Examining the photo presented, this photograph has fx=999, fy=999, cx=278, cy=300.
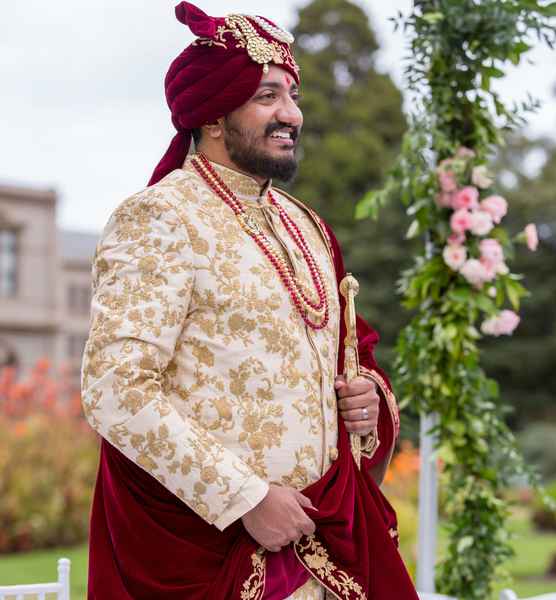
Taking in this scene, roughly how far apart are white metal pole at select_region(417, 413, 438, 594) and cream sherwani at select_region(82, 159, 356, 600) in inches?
67.4

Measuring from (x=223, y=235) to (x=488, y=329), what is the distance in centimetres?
207

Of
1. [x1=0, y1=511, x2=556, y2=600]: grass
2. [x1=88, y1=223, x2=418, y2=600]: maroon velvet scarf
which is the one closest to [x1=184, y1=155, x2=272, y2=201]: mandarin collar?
[x1=88, y1=223, x2=418, y2=600]: maroon velvet scarf

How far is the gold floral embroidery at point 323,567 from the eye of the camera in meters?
1.96

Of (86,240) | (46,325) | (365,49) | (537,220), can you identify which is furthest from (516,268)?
(86,240)

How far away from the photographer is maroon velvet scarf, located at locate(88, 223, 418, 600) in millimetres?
1895

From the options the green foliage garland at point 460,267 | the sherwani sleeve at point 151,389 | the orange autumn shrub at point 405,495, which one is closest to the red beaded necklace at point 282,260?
the sherwani sleeve at point 151,389

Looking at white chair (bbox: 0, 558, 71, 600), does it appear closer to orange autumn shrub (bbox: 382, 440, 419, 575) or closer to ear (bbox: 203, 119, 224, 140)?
ear (bbox: 203, 119, 224, 140)

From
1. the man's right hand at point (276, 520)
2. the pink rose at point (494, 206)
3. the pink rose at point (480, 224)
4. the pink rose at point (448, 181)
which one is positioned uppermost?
the pink rose at point (448, 181)

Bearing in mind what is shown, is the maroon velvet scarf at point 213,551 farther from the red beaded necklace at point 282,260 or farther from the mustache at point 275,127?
the mustache at point 275,127

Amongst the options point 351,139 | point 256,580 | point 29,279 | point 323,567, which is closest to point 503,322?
point 323,567

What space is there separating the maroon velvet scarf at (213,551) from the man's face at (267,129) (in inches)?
25.0

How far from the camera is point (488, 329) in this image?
386 cm

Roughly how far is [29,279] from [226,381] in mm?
19961

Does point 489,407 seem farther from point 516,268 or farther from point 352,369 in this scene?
point 516,268
